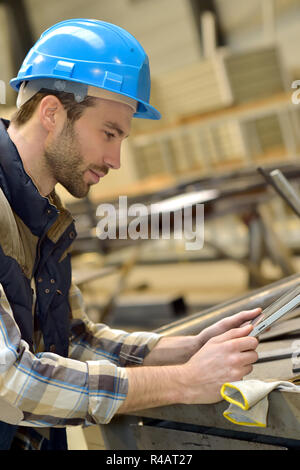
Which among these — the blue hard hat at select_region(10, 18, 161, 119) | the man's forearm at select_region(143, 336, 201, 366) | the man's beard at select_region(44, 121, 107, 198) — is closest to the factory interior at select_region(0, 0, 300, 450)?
the man's forearm at select_region(143, 336, 201, 366)

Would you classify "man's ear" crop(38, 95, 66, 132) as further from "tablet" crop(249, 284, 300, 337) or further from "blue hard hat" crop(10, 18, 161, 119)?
"tablet" crop(249, 284, 300, 337)

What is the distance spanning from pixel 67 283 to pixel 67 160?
30 centimetres

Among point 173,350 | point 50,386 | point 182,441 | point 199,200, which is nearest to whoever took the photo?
point 50,386

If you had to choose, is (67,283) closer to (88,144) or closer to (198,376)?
(88,144)

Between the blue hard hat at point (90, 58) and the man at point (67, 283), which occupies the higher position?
the blue hard hat at point (90, 58)

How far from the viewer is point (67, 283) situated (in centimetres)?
131

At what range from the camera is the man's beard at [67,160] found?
47.7 inches

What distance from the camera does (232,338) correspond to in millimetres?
1045

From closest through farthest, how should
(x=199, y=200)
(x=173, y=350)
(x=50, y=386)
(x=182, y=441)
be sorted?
1. (x=50, y=386)
2. (x=182, y=441)
3. (x=173, y=350)
4. (x=199, y=200)

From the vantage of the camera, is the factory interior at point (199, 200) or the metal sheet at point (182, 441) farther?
the factory interior at point (199, 200)

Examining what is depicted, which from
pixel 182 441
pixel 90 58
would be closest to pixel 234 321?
pixel 182 441

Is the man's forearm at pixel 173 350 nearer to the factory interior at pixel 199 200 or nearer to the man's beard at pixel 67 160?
the factory interior at pixel 199 200

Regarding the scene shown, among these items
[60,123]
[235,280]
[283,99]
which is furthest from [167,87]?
[60,123]

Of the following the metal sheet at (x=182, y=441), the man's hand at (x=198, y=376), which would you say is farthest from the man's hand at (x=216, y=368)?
the metal sheet at (x=182, y=441)
